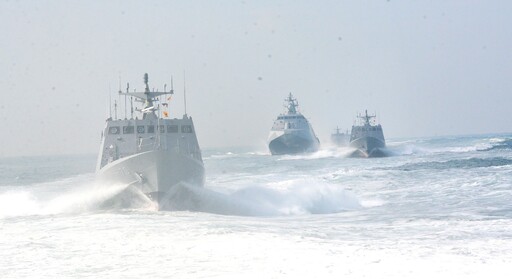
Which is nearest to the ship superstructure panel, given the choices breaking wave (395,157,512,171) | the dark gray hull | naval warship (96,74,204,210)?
naval warship (96,74,204,210)

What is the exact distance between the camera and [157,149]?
2781 centimetres

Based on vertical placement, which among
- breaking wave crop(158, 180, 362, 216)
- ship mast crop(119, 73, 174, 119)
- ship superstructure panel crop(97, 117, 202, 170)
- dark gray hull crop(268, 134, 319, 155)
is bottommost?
breaking wave crop(158, 180, 362, 216)

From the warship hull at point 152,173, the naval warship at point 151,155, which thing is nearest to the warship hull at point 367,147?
the naval warship at point 151,155

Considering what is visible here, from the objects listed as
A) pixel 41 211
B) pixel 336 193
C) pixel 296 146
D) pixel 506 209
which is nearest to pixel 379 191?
pixel 336 193

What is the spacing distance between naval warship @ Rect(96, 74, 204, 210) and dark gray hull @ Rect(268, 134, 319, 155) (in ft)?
246

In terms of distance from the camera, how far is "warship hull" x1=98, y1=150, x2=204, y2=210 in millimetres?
27355

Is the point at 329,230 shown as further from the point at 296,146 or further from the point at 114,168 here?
the point at 296,146

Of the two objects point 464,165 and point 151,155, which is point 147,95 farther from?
point 464,165

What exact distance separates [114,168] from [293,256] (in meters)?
14.4

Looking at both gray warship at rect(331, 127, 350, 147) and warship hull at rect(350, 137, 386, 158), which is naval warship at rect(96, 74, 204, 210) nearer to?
warship hull at rect(350, 137, 386, 158)

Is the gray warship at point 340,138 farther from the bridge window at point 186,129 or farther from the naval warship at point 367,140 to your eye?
the bridge window at point 186,129

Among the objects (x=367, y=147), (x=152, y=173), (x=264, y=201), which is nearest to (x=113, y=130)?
(x=152, y=173)

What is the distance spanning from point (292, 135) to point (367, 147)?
1658 centimetres

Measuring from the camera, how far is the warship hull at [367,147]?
Answer: 9431 centimetres
